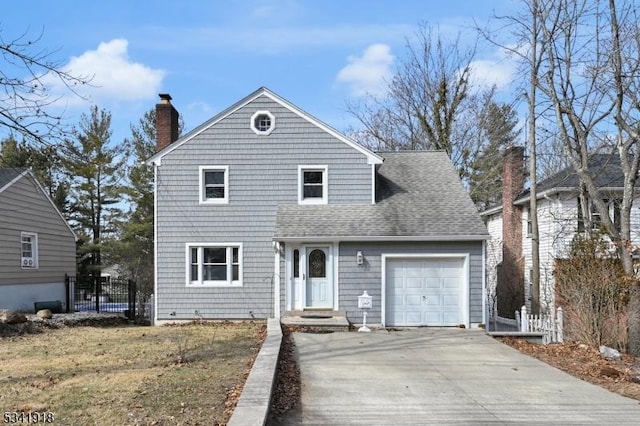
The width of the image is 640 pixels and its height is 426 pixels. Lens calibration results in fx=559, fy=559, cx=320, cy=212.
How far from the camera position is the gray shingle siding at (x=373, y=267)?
16562 mm

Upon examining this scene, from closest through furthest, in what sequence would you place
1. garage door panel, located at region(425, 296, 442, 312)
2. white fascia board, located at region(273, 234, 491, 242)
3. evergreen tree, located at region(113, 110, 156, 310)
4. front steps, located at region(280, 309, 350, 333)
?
front steps, located at region(280, 309, 350, 333)
white fascia board, located at region(273, 234, 491, 242)
garage door panel, located at region(425, 296, 442, 312)
evergreen tree, located at region(113, 110, 156, 310)

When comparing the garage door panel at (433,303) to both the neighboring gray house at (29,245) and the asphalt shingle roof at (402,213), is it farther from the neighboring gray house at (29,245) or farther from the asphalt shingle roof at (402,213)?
the neighboring gray house at (29,245)

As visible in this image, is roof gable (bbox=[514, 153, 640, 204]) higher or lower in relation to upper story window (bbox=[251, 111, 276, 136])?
lower

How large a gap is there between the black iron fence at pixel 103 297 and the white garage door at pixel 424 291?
11.6 metres

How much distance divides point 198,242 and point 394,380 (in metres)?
10.3

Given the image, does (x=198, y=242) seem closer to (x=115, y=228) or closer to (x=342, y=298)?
(x=342, y=298)

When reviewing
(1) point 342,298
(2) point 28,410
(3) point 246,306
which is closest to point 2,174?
(3) point 246,306

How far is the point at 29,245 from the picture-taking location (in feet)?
72.6

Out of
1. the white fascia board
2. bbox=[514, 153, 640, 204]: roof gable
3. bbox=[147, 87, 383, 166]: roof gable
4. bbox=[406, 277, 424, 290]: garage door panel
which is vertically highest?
bbox=[147, 87, 383, 166]: roof gable

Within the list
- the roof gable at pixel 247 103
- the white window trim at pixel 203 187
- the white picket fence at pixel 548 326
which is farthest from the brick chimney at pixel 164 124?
the white picket fence at pixel 548 326

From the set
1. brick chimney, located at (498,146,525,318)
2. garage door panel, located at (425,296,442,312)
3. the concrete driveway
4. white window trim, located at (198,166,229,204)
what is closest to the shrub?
the concrete driveway

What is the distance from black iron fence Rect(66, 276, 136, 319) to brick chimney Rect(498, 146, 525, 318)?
53.0 feet

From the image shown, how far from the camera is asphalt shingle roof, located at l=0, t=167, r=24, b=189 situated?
2042cm

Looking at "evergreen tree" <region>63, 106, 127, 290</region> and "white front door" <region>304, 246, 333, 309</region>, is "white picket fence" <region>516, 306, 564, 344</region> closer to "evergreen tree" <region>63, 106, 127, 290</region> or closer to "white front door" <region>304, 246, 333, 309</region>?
"white front door" <region>304, 246, 333, 309</region>
